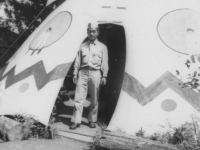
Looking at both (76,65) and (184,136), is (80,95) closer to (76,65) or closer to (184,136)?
(76,65)

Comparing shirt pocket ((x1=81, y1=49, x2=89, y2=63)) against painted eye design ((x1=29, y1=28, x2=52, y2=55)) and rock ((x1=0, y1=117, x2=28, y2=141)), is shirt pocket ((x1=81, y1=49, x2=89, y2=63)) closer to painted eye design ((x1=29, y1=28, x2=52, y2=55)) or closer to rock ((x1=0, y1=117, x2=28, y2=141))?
painted eye design ((x1=29, y1=28, x2=52, y2=55))

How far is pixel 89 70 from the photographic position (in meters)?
4.76

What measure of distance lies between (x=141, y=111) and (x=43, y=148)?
4.95 ft

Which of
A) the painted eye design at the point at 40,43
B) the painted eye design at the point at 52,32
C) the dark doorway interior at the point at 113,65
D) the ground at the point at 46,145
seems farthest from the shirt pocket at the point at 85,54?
the dark doorway interior at the point at 113,65

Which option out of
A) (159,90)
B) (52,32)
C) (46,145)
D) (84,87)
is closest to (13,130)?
(46,145)

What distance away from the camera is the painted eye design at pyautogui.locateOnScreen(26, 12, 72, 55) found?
5230 millimetres

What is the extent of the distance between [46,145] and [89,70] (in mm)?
1434

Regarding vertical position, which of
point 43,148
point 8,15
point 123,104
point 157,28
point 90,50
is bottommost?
point 43,148

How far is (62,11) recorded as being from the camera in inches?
225

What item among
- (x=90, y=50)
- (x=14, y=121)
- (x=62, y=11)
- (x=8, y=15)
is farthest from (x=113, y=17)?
(x=8, y=15)

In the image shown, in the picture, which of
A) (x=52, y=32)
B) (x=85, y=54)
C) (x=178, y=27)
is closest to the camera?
(x=85, y=54)

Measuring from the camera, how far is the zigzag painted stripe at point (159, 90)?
4.33m

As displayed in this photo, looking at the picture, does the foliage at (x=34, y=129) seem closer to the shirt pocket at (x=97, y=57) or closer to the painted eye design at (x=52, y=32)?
the shirt pocket at (x=97, y=57)

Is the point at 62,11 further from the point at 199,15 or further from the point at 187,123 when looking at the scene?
the point at 187,123
